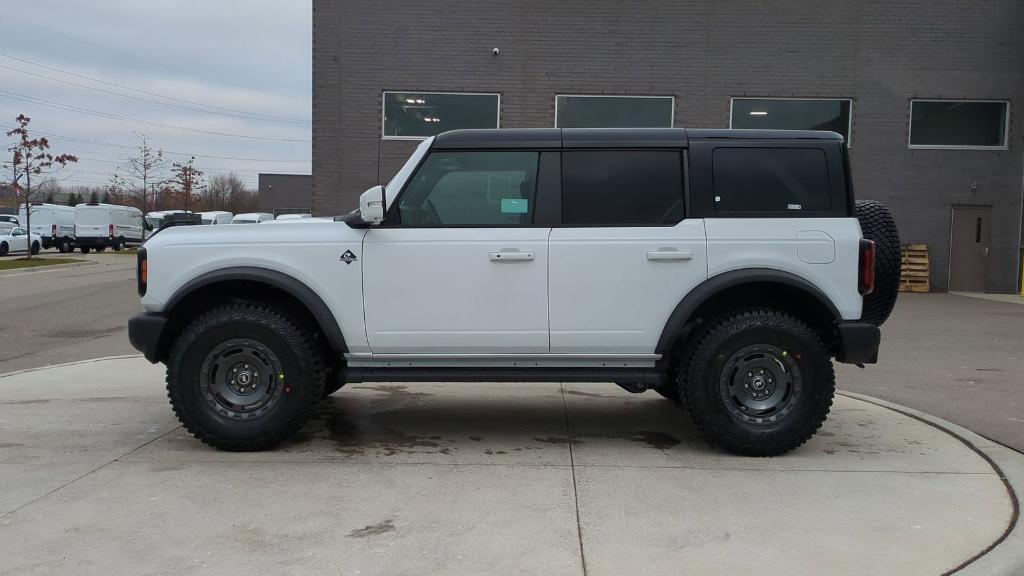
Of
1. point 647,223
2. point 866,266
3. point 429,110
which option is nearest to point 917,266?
point 429,110

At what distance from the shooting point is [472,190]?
5.30 meters

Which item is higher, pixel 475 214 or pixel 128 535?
pixel 475 214

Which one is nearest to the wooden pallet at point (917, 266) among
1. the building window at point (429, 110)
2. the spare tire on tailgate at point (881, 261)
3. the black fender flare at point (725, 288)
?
the building window at point (429, 110)

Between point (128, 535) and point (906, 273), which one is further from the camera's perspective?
point (906, 273)

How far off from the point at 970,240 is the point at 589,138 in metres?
17.8

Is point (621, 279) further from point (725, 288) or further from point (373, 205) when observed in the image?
point (373, 205)

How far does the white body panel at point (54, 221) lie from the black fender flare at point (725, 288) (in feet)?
136

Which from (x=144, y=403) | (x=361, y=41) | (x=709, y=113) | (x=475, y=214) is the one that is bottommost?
(x=144, y=403)

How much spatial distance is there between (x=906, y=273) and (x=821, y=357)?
1638 centimetres

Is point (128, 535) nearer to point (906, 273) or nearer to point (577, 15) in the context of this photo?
point (577, 15)

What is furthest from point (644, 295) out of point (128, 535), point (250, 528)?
point (128, 535)

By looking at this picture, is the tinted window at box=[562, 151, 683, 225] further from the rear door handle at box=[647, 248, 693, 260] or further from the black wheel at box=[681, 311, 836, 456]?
the black wheel at box=[681, 311, 836, 456]

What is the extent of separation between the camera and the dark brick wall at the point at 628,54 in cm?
1861

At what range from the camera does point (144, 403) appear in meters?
6.69
